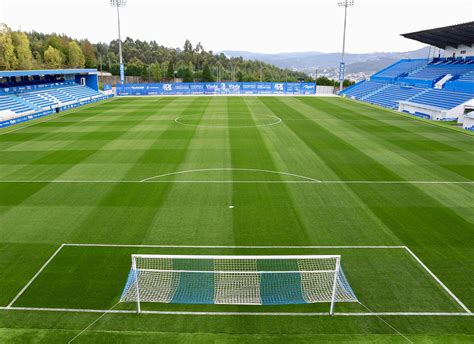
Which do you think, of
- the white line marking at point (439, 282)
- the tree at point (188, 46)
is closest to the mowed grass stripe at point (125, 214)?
the white line marking at point (439, 282)

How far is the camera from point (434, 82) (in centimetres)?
4619

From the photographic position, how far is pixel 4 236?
41.0 ft

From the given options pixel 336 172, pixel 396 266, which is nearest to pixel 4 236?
pixel 396 266

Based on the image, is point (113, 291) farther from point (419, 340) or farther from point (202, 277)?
point (419, 340)

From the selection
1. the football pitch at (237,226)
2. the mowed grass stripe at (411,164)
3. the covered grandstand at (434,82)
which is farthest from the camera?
the covered grandstand at (434,82)

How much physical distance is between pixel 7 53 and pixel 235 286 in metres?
85.8

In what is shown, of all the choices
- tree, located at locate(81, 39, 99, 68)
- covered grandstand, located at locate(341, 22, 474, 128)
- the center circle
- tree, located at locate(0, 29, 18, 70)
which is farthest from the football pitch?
tree, located at locate(81, 39, 99, 68)

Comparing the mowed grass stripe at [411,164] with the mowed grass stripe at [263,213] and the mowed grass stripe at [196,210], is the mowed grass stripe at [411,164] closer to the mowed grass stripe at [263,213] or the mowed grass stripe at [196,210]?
the mowed grass stripe at [263,213]

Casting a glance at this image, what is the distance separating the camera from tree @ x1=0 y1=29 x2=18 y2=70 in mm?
75812

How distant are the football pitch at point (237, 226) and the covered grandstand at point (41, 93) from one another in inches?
463

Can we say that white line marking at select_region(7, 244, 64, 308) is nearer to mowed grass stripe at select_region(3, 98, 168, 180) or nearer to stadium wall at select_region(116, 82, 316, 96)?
mowed grass stripe at select_region(3, 98, 168, 180)

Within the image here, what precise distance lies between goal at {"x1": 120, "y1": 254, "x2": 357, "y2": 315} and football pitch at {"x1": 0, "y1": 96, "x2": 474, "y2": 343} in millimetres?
227

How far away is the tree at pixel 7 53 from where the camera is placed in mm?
75812

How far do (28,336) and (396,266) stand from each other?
9.59 metres
